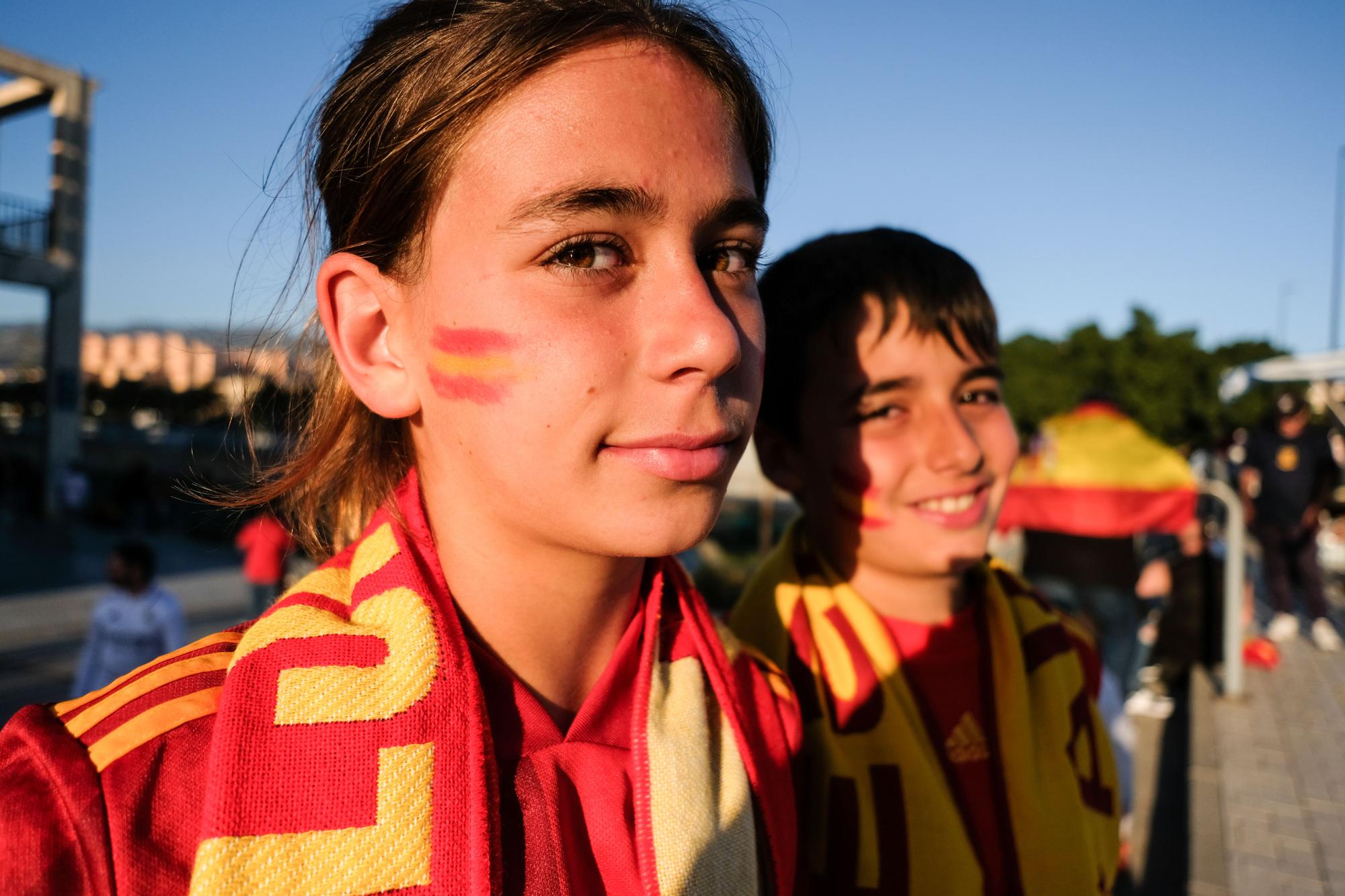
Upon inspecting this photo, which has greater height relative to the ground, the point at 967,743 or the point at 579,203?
the point at 579,203

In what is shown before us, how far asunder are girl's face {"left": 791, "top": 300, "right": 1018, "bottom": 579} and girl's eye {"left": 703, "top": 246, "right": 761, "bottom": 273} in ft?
1.54

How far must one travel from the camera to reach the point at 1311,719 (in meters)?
6.11

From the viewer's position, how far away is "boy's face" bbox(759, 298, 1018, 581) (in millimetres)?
1722

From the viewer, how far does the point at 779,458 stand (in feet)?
6.48

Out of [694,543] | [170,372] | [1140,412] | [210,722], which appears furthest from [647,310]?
[170,372]

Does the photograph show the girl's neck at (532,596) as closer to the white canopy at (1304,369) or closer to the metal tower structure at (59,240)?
Result: the white canopy at (1304,369)

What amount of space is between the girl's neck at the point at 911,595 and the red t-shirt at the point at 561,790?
28.2 inches

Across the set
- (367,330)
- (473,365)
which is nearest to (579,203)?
(473,365)

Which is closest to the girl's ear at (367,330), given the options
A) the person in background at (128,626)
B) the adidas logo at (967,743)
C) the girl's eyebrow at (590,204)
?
the girl's eyebrow at (590,204)

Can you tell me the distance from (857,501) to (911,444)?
151 millimetres

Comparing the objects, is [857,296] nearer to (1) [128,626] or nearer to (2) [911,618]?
(2) [911,618]

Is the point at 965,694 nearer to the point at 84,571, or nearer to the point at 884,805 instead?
the point at 884,805

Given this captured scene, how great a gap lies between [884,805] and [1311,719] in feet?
20.2

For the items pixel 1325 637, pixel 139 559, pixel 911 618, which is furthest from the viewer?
pixel 1325 637
